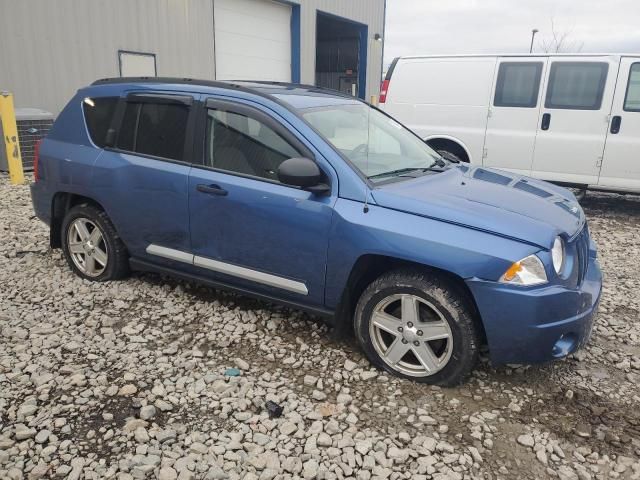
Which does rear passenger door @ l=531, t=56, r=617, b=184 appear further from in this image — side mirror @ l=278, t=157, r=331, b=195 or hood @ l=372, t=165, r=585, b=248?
side mirror @ l=278, t=157, r=331, b=195

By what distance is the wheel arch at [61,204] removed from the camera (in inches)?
170

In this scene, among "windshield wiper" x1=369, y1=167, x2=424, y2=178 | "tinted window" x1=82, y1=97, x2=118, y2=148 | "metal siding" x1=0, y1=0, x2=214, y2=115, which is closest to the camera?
"windshield wiper" x1=369, y1=167, x2=424, y2=178

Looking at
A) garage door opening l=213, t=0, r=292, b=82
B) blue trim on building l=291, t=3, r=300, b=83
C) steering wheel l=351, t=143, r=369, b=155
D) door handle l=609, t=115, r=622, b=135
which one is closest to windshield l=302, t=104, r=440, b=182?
steering wheel l=351, t=143, r=369, b=155

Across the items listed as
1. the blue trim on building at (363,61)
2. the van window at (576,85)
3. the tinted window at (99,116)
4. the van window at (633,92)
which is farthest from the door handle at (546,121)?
the blue trim on building at (363,61)

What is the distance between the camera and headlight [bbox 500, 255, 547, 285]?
2.67m

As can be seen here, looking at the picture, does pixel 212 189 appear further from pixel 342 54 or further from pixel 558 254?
pixel 342 54

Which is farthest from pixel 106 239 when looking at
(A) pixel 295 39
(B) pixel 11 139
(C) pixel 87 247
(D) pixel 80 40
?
(A) pixel 295 39

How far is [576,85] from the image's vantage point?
6.99 m

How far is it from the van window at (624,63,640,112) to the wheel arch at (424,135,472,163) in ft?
6.77

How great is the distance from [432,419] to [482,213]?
3.73 feet

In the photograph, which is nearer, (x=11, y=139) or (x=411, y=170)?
(x=411, y=170)

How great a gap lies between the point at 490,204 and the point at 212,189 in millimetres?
1763

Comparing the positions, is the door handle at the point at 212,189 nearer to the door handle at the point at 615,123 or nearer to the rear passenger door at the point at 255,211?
the rear passenger door at the point at 255,211

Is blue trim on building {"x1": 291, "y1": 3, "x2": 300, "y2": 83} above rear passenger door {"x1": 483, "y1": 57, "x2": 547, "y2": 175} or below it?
above
